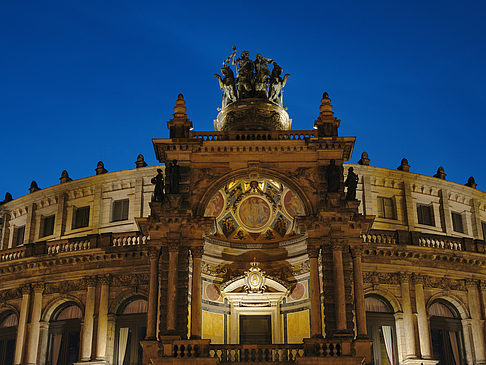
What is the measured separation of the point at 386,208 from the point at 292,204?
1332 centimetres

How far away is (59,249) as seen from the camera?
147ft

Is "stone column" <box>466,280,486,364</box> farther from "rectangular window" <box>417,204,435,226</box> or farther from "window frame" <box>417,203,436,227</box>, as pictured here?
"rectangular window" <box>417,204,435,226</box>

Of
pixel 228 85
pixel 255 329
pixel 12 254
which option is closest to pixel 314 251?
pixel 255 329

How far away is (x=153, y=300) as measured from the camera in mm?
31812

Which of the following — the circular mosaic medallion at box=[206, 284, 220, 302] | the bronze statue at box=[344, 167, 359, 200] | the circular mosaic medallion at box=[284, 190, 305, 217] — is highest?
the circular mosaic medallion at box=[284, 190, 305, 217]

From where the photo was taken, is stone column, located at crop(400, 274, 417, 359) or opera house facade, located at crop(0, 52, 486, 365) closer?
opera house facade, located at crop(0, 52, 486, 365)

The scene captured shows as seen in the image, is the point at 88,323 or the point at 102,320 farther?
the point at 88,323

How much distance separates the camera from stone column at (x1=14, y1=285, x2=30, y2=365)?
42.7m

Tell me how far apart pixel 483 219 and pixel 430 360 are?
15737mm

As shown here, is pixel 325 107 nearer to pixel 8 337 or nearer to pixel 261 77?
pixel 261 77

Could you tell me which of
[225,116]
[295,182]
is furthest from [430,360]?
[225,116]

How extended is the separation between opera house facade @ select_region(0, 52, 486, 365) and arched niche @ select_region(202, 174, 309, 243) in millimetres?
83

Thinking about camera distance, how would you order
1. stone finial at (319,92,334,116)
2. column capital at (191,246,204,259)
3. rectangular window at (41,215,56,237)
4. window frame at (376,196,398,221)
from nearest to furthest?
column capital at (191,246,204,259)
stone finial at (319,92,334,116)
window frame at (376,196,398,221)
rectangular window at (41,215,56,237)

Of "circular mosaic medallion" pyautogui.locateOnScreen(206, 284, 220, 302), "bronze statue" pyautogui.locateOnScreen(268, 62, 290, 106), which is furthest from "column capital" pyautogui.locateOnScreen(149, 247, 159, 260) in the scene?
"bronze statue" pyautogui.locateOnScreen(268, 62, 290, 106)
